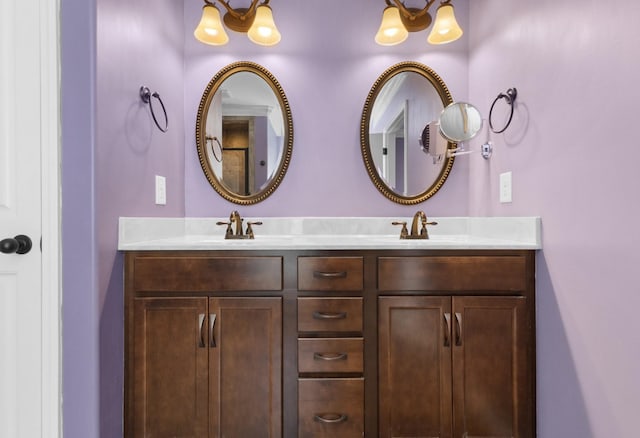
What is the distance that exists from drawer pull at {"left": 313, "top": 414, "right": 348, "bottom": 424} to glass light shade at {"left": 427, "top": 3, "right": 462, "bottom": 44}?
5.86 ft

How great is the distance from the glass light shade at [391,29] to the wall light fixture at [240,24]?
524 millimetres

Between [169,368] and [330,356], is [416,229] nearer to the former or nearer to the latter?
[330,356]

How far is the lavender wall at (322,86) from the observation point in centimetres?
189

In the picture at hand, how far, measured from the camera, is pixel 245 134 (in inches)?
A: 74.4

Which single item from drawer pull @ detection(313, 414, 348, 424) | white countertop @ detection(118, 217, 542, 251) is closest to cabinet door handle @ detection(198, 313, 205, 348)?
white countertop @ detection(118, 217, 542, 251)

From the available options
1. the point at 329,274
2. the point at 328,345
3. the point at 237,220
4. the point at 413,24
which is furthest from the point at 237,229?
the point at 413,24

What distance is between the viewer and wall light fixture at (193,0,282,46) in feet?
5.55
